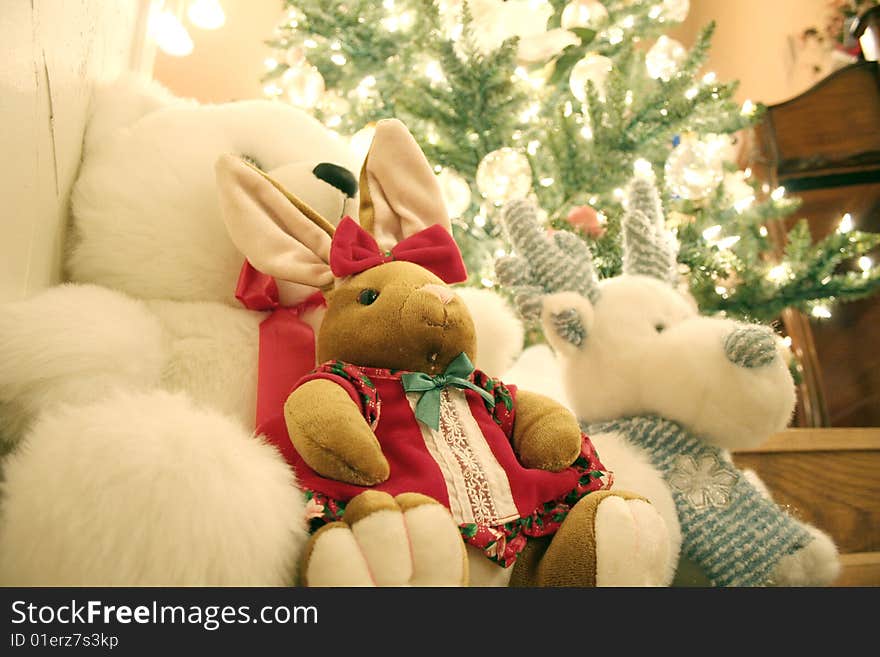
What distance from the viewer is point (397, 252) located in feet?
1.71

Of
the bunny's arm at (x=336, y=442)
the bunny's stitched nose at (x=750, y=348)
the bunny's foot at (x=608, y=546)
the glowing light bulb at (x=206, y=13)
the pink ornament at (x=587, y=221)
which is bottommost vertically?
the bunny's foot at (x=608, y=546)

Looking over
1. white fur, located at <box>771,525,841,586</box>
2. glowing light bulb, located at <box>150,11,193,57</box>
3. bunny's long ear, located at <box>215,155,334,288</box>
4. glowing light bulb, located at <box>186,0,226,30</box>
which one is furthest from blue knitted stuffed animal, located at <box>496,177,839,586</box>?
glowing light bulb, located at <box>186,0,226,30</box>

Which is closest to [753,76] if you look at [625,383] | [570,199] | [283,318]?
[570,199]

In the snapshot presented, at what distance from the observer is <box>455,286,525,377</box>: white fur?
0.64 meters

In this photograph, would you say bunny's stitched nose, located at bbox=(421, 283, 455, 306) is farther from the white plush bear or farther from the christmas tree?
the christmas tree

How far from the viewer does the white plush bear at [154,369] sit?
27cm

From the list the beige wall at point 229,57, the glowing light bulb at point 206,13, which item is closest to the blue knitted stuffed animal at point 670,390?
the glowing light bulb at point 206,13

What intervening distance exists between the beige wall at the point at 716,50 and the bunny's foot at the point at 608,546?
5.84ft

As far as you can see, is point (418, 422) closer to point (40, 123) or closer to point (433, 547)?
point (433, 547)

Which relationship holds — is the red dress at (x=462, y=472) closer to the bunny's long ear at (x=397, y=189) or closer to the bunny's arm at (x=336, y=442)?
the bunny's arm at (x=336, y=442)

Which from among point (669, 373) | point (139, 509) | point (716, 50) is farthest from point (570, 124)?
point (716, 50)

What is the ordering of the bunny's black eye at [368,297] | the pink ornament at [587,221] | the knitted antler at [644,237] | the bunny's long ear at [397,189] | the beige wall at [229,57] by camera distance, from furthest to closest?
the beige wall at [229,57], the pink ornament at [587,221], the knitted antler at [644,237], the bunny's long ear at [397,189], the bunny's black eye at [368,297]

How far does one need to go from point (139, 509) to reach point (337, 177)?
432 millimetres
